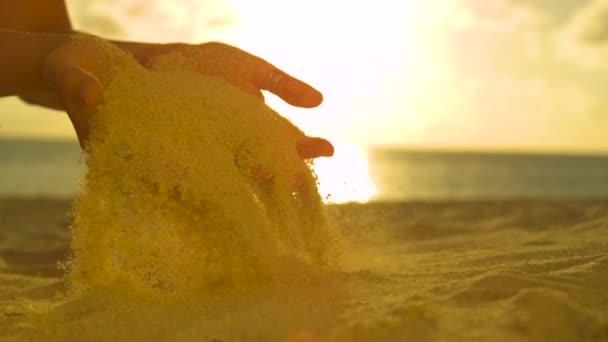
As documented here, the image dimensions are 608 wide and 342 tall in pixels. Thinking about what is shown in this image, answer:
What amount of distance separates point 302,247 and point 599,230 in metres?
2.98

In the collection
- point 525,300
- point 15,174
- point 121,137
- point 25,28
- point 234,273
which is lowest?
point 525,300

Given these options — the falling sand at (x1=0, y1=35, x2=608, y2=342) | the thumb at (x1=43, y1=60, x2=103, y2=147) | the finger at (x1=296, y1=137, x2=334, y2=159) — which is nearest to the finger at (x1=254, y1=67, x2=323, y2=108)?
the falling sand at (x1=0, y1=35, x2=608, y2=342)

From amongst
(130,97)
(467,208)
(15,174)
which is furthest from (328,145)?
(15,174)

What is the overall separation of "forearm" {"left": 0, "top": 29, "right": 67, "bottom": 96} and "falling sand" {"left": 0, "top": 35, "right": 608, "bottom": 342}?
29cm

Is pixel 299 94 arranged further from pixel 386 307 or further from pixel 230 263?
pixel 386 307

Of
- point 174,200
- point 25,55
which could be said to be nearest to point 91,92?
point 174,200

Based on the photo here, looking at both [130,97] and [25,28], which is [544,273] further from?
[25,28]

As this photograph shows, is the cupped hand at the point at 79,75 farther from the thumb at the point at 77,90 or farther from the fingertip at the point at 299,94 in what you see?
the fingertip at the point at 299,94

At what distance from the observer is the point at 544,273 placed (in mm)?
2656

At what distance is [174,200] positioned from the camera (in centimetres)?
269

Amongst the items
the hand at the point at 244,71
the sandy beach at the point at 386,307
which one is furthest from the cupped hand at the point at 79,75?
the sandy beach at the point at 386,307

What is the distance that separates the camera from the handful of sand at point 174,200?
265cm

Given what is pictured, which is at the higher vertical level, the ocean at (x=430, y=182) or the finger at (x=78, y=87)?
the ocean at (x=430, y=182)

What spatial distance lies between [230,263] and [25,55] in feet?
5.29
